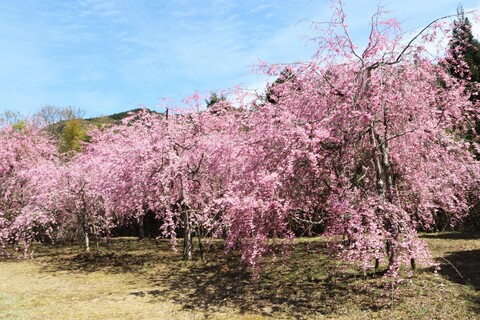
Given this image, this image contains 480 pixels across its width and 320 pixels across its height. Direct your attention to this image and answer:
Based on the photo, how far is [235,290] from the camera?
9.56 metres

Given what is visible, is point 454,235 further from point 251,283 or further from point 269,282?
point 251,283

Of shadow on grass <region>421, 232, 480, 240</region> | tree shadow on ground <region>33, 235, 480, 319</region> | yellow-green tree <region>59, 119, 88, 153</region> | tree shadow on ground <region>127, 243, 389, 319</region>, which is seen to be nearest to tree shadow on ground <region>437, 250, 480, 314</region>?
tree shadow on ground <region>33, 235, 480, 319</region>

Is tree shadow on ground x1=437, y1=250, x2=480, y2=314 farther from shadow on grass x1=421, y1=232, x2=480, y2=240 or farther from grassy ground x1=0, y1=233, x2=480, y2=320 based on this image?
shadow on grass x1=421, y1=232, x2=480, y2=240

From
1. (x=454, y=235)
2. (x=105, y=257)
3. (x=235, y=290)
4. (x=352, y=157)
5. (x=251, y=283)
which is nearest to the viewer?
(x=352, y=157)

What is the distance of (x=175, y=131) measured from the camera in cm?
1345

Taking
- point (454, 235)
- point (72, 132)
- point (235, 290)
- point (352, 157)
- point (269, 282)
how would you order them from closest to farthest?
1. point (352, 157)
2. point (235, 290)
3. point (269, 282)
4. point (454, 235)
5. point (72, 132)

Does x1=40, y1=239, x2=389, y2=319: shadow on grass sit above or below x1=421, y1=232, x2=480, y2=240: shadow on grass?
below

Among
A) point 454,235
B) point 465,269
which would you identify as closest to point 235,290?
point 465,269

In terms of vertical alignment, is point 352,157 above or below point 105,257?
above

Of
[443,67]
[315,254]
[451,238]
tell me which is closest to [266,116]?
[443,67]

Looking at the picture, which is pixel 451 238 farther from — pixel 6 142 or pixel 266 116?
pixel 6 142

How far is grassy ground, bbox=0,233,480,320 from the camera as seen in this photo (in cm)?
749

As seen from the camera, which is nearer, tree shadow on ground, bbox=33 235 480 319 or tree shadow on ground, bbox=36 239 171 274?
tree shadow on ground, bbox=33 235 480 319

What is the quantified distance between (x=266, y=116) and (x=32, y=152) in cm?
1635
